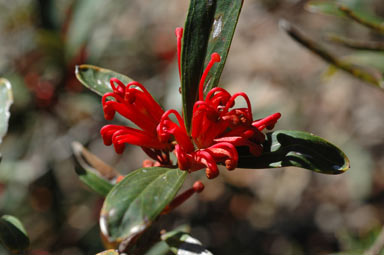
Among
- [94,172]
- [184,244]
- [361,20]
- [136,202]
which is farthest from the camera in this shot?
[361,20]

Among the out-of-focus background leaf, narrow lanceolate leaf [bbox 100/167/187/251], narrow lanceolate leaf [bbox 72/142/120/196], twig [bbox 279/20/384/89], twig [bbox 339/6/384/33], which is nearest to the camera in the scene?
narrow lanceolate leaf [bbox 100/167/187/251]

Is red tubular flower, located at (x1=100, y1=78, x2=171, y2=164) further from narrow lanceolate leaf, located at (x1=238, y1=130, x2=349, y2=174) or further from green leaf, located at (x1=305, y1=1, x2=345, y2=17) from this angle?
green leaf, located at (x1=305, y1=1, x2=345, y2=17)

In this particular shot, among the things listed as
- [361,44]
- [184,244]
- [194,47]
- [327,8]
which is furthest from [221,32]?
[361,44]

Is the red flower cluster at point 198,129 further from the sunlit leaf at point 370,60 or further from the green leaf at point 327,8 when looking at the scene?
the sunlit leaf at point 370,60

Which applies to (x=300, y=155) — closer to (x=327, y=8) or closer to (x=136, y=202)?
(x=136, y=202)

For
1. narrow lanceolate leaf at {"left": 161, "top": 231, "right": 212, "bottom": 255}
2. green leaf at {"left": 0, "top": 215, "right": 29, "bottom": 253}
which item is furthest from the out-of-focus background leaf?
green leaf at {"left": 0, "top": 215, "right": 29, "bottom": 253}

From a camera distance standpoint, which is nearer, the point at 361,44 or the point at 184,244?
the point at 184,244

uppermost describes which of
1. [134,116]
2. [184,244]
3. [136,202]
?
[134,116]
